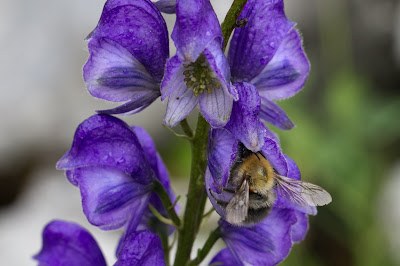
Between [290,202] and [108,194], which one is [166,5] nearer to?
[108,194]

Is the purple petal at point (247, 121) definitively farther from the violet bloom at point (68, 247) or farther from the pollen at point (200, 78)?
the violet bloom at point (68, 247)

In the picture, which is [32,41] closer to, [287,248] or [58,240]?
[58,240]

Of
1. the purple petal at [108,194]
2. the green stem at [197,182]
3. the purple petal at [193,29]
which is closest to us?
the purple petal at [193,29]

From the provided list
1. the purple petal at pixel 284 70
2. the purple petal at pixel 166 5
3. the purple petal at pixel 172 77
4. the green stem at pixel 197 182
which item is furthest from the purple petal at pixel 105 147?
the purple petal at pixel 284 70

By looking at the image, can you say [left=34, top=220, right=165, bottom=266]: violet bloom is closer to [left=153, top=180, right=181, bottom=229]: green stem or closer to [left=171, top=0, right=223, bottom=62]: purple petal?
[left=153, top=180, right=181, bottom=229]: green stem

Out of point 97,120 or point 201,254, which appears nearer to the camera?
point 97,120

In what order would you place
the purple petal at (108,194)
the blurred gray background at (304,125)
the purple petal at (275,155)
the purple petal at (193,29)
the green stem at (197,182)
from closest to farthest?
1. the purple petal at (193,29)
2. the purple petal at (275,155)
3. the green stem at (197,182)
4. the purple petal at (108,194)
5. the blurred gray background at (304,125)

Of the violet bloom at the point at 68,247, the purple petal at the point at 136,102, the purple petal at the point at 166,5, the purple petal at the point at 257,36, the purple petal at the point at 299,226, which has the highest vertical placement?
the purple petal at the point at 166,5

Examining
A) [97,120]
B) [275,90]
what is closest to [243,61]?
[275,90]

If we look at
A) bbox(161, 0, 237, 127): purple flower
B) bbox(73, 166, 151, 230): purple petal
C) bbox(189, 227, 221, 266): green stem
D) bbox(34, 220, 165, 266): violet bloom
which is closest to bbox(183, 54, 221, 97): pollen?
bbox(161, 0, 237, 127): purple flower
